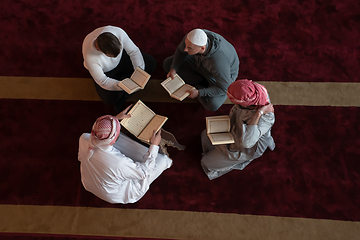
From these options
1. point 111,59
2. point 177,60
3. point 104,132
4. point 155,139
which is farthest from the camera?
point 177,60

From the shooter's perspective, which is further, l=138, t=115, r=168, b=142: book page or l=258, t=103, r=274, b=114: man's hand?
l=138, t=115, r=168, b=142: book page

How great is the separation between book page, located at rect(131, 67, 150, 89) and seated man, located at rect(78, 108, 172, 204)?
17.3 inches

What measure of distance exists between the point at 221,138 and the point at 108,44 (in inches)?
57.9

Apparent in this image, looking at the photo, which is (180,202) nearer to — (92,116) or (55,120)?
(92,116)

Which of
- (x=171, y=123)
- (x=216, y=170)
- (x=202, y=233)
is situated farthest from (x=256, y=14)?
(x=202, y=233)

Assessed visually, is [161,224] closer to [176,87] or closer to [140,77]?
[176,87]

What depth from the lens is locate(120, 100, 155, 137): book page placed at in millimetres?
2404

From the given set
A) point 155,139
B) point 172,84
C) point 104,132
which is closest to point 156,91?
point 172,84

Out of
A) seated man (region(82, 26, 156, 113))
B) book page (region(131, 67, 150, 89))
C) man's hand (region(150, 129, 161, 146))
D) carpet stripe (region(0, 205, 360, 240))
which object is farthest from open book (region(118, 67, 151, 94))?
carpet stripe (region(0, 205, 360, 240))

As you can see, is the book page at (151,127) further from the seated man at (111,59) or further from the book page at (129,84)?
the seated man at (111,59)

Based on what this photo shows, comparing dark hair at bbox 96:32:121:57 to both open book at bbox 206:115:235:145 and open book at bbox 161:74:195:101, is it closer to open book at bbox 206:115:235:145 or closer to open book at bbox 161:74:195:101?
open book at bbox 161:74:195:101

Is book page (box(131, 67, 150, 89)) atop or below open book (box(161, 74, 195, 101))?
atop

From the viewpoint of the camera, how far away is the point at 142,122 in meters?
2.46

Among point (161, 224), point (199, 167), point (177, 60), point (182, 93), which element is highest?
point (177, 60)
